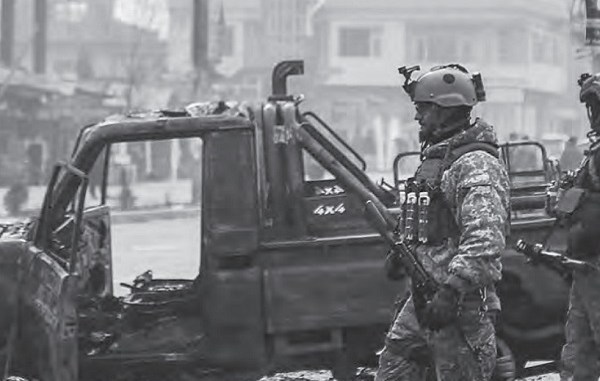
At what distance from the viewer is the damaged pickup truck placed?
21.3 feet

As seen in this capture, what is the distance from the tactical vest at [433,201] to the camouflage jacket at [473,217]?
0.8 inches

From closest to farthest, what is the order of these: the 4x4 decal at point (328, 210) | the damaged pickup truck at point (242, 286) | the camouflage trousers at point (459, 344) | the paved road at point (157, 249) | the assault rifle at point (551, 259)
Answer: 1. the camouflage trousers at point (459, 344)
2. the assault rifle at point (551, 259)
3. the damaged pickup truck at point (242, 286)
4. the 4x4 decal at point (328, 210)
5. the paved road at point (157, 249)

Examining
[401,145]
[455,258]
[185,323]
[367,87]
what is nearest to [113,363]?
[185,323]

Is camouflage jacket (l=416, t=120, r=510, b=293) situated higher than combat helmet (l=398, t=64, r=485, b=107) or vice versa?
combat helmet (l=398, t=64, r=485, b=107)

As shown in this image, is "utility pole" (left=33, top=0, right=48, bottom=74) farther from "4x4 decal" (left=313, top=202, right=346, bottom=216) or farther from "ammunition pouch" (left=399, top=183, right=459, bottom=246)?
"ammunition pouch" (left=399, top=183, right=459, bottom=246)

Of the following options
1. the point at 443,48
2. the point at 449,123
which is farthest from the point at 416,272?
the point at 443,48

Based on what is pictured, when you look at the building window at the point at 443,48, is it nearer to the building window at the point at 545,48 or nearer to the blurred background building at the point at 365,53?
the blurred background building at the point at 365,53

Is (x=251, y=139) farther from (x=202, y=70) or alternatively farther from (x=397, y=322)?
(x=202, y=70)

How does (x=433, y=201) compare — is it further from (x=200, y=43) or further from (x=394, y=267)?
(x=200, y=43)

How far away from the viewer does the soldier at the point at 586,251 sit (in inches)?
240

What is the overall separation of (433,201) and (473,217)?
28 centimetres

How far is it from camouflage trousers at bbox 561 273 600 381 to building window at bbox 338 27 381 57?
199 ft

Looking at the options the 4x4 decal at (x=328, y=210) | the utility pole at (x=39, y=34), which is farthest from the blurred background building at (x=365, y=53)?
the 4x4 decal at (x=328, y=210)

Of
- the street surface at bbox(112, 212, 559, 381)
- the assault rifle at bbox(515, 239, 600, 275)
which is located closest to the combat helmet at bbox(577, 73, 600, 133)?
the assault rifle at bbox(515, 239, 600, 275)
